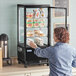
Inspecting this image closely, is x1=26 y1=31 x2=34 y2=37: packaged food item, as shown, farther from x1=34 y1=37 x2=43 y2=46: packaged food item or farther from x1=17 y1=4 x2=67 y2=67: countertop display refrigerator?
x1=34 y1=37 x2=43 y2=46: packaged food item

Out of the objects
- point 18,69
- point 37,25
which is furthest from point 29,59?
point 37,25

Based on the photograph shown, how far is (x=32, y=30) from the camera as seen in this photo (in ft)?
12.0

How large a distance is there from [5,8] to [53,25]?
2.92 ft

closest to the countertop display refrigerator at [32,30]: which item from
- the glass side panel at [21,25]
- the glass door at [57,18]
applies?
the glass side panel at [21,25]

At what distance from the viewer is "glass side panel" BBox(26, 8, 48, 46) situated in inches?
139

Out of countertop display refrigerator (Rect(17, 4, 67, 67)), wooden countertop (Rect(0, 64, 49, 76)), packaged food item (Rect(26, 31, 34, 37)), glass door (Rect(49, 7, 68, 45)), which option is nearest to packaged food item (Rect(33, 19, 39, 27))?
countertop display refrigerator (Rect(17, 4, 67, 67))

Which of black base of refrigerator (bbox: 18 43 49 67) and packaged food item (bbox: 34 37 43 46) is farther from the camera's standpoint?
packaged food item (bbox: 34 37 43 46)

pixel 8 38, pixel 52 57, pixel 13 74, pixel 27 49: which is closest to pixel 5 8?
pixel 8 38

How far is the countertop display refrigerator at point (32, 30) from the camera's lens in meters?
3.50

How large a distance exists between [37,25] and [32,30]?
0.12 metres

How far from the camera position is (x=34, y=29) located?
3.71 metres

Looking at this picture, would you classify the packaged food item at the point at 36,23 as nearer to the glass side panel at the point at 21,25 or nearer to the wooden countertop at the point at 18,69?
the glass side panel at the point at 21,25

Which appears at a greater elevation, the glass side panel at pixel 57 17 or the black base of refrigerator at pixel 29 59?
the glass side panel at pixel 57 17

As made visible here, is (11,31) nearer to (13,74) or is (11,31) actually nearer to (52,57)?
(13,74)
